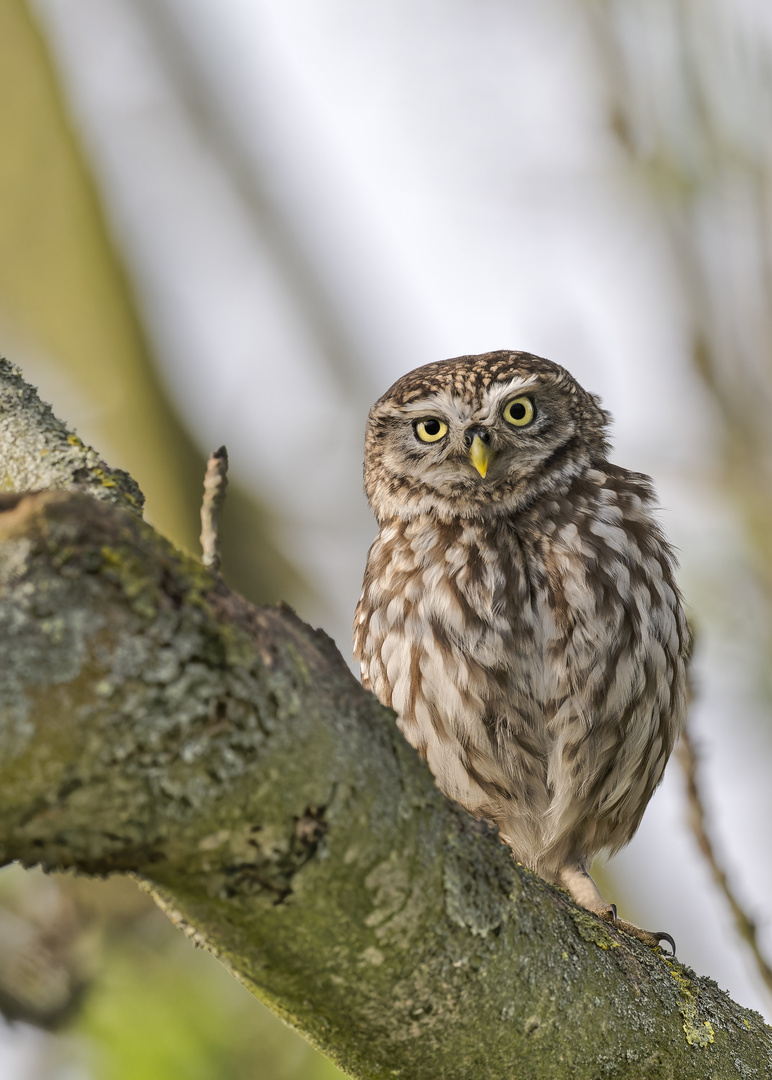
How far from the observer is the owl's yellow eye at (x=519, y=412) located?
3750 mm

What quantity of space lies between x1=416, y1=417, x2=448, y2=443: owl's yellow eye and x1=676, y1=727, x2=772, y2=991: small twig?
53.0 inches

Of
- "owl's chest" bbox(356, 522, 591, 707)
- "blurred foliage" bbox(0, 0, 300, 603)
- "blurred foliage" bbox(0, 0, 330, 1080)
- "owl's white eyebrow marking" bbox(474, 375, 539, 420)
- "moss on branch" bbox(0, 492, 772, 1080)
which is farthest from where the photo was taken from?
"blurred foliage" bbox(0, 0, 300, 603)

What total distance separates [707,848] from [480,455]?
1518mm

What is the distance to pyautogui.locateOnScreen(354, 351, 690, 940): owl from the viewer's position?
3158 millimetres

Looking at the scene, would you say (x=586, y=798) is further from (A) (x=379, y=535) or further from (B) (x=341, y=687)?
(B) (x=341, y=687)

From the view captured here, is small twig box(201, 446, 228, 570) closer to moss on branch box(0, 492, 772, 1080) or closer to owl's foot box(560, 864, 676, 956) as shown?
moss on branch box(0, 492, 772, 1080)

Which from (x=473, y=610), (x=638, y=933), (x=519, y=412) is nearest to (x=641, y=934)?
(x=638, y=933)

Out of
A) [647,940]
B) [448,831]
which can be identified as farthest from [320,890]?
[647,940]

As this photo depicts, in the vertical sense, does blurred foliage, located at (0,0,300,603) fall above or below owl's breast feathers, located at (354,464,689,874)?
above

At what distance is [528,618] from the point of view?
10.4 feet

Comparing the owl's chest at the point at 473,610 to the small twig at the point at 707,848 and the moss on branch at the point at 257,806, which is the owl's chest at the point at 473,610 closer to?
the small twig at the point at 707,848

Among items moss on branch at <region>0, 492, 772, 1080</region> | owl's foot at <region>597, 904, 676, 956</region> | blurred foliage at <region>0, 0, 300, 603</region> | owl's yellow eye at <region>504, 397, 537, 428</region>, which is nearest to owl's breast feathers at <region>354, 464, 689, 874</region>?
owl's yellow eye at <region>504, 397, 537, 428</region>

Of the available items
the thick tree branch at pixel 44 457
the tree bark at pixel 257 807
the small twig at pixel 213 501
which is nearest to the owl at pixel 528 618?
the small twig at pixel 213 501

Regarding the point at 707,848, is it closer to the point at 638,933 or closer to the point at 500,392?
the point at 638,933
